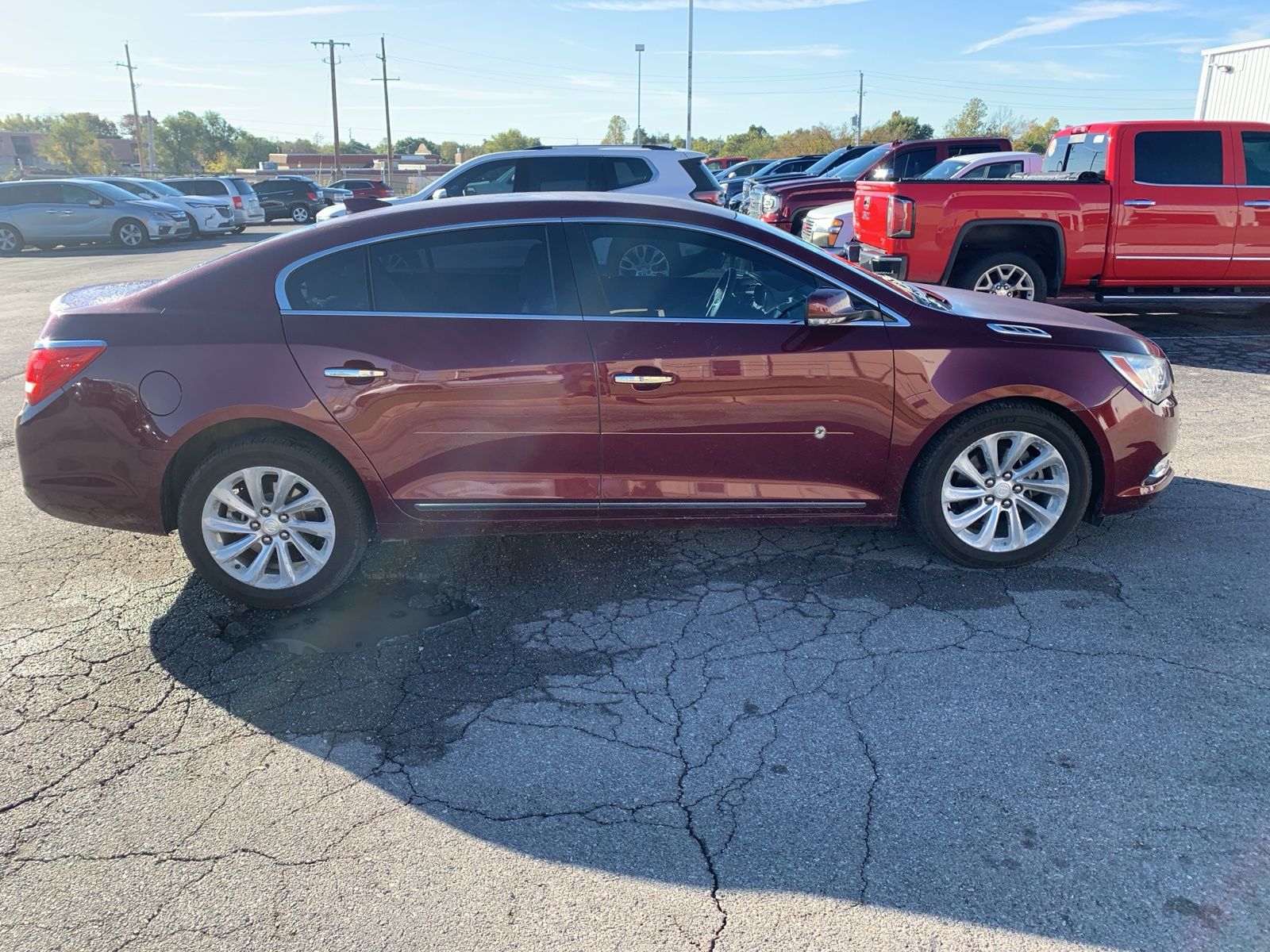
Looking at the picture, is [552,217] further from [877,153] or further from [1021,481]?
[877,153]

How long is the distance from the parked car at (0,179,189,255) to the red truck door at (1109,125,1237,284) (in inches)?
840

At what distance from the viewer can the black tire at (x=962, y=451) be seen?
4.29 meters

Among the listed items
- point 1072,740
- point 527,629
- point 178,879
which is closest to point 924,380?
point 1072,740

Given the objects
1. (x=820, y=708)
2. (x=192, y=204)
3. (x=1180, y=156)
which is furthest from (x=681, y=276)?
(x=192, y=204)

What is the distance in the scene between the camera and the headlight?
4.38 meters

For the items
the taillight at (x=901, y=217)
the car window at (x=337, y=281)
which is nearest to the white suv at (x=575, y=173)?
the taillight at (x=901, y=217)

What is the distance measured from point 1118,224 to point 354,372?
26.8 ft

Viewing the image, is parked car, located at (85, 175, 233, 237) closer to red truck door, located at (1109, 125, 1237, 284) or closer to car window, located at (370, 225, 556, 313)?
red truck door, located at (1109, 125, 1237, 284)

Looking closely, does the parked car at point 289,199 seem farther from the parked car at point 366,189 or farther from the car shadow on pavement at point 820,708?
the car shadow on pavement at point 820,708

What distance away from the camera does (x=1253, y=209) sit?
9406 mm

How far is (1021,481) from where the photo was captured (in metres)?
4.37

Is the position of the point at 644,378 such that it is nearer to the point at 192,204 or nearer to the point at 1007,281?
the point at 1007,281

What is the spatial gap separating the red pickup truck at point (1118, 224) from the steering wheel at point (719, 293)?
5.28 m

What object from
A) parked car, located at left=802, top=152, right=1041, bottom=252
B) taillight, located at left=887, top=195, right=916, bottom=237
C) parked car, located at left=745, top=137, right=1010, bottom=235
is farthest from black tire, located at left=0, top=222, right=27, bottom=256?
taillight, located at left=887, top=195, right=916, bottom=237
